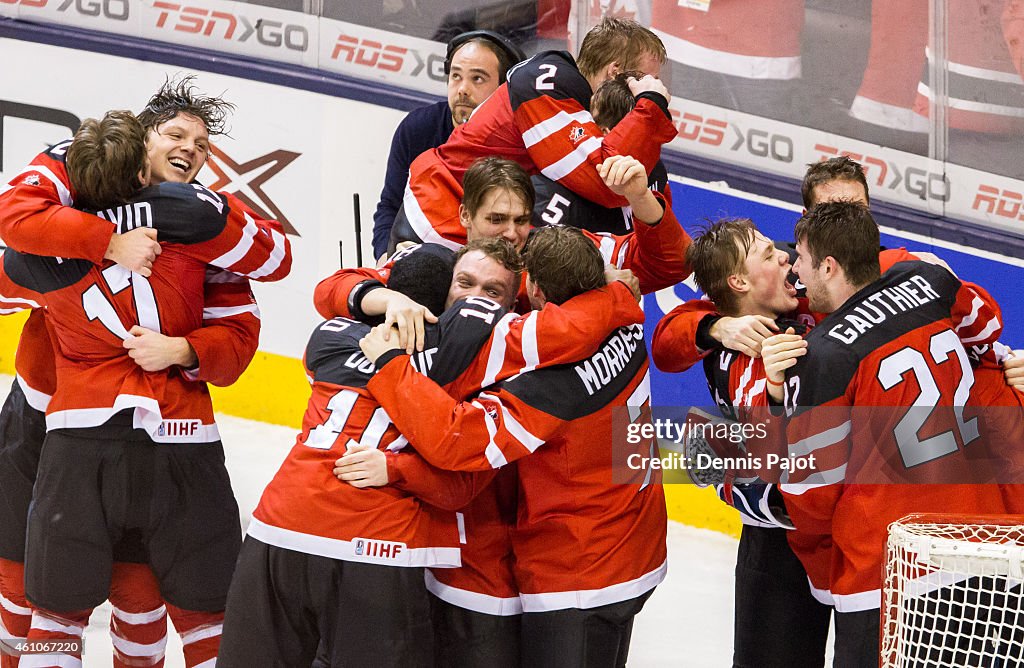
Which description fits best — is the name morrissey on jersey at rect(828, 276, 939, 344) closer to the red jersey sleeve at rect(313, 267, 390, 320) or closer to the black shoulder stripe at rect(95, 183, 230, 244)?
the red jersey sleeve at rect(313, 267, 390, 320)

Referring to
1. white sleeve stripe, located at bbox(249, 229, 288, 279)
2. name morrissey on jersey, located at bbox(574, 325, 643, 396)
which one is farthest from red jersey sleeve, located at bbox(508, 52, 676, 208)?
white sleeve stripe, located at bbox(249, 229, 288, 279)

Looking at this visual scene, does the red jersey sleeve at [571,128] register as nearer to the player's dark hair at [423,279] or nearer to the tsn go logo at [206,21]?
the player's dark hair at [423,279]

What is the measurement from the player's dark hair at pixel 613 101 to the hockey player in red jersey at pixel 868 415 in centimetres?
Result: 75

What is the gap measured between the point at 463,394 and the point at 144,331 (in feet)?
2.59

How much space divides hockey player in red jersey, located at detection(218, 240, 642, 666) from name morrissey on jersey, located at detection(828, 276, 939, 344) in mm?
451

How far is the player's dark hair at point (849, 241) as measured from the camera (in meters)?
2.53

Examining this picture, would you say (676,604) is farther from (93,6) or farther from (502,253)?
(93,6)

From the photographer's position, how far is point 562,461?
2.60 m

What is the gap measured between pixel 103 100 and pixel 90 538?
313cm

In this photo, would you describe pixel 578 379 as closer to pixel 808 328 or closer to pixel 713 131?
pixel 808 328

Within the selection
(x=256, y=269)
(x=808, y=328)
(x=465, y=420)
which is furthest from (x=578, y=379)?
(x=256, y=269)

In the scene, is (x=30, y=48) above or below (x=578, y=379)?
above

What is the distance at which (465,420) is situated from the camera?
2.49m

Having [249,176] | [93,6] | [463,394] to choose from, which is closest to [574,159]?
[463,394]
